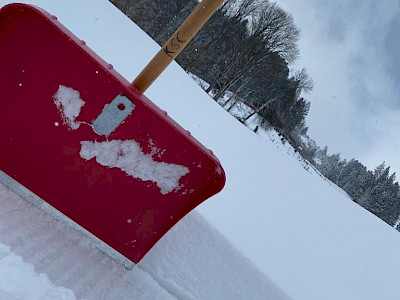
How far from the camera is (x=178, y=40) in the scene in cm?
125

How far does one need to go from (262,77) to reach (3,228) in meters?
18.4

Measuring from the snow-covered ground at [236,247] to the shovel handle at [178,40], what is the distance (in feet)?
2.53

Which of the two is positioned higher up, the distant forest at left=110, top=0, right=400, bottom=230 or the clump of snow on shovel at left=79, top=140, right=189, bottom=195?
the distant forest at left=110, top=0, right=400, bottom=230

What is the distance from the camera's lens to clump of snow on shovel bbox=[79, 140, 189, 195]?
1235mm

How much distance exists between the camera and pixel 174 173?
4.17 feet

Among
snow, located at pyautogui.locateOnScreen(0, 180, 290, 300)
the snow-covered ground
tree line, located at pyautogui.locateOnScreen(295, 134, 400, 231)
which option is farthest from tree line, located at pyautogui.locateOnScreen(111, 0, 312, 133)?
tree line, located at pyautogui.locateOnScreen(295, 134, 400, 231)

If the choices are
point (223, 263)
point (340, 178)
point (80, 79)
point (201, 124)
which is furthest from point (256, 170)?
point (340, 178)

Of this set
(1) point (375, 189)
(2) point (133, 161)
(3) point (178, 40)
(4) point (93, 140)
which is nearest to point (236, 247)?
(2) point (133, 161)

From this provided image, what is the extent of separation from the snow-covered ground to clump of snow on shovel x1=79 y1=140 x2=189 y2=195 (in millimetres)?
432

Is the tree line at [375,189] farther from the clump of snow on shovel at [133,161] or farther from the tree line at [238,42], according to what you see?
the clump of snow on shovel at [133,161]

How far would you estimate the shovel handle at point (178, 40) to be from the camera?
1.20 m

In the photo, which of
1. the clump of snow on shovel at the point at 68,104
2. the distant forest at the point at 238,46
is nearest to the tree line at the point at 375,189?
the distant forest at the point at 238,46

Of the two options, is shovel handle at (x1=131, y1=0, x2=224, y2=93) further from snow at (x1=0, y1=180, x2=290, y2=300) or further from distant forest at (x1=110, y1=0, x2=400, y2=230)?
distant forest at (x1=110, y1=0, x2=400, y2=230)

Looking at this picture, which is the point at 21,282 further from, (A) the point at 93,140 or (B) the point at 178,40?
(B) the point at 178,40
